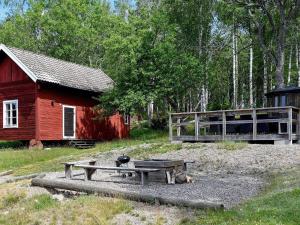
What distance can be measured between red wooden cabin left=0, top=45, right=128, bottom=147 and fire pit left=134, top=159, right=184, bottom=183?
1419 cm

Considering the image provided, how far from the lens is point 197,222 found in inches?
293

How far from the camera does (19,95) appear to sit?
25438 mm

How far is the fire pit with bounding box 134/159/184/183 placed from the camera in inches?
434

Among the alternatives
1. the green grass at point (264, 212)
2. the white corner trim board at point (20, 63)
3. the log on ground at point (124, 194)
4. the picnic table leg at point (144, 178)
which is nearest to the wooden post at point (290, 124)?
the picnic table leg at point (144, 178)

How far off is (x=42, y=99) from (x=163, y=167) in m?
15.6

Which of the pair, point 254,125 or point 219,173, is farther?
point 254,125

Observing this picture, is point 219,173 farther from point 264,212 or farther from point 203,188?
point 264,212

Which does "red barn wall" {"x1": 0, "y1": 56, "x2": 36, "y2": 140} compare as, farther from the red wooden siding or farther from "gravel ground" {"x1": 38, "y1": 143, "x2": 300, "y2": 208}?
"gravel ground" {"x1": 38, "y1": 143, "x2": 300, "y2": 208}

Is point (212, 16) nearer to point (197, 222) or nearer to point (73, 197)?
point (73, 197)

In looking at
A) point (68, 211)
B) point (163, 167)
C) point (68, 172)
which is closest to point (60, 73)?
point (68, 172)

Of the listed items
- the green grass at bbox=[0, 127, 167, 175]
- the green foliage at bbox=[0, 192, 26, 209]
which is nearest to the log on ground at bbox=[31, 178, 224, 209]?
the green foliage at bbox=[0, 192, 26, 209]

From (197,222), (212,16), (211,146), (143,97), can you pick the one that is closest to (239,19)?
(212,16)

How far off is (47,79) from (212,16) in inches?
602

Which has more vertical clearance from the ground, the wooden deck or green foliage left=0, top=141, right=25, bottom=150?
the wooden deck
